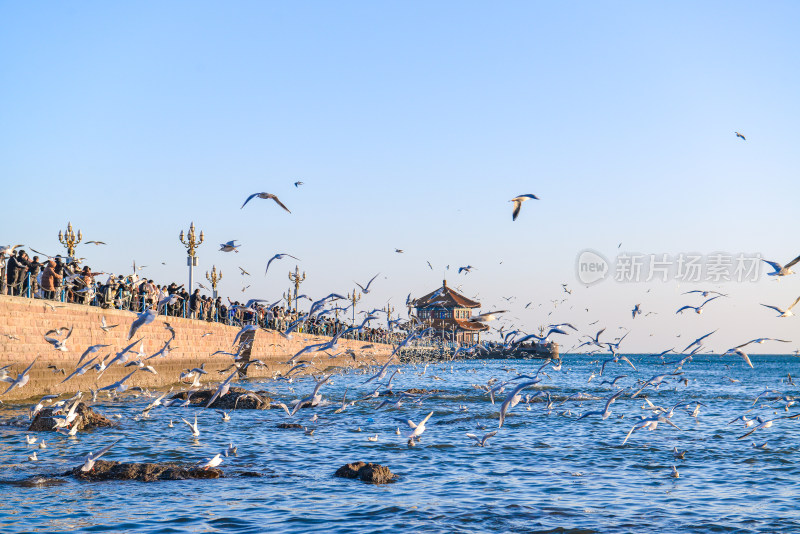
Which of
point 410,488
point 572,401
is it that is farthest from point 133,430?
point 572,401

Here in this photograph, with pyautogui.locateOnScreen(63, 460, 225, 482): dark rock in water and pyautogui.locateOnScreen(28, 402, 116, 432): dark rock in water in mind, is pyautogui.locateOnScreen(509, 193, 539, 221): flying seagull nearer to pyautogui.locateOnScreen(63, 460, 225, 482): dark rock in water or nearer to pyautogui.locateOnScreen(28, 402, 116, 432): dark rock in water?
pyautogui.locateOnScreen(63, 460, 225, 482): dark rock in water

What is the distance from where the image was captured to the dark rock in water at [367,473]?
1153 centimetres

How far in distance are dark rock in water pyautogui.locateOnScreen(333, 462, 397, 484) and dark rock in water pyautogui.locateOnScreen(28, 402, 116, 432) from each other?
6.42 meters

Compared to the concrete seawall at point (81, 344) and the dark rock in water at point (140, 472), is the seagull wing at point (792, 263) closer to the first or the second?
the dark rock in water at point (140, 472)

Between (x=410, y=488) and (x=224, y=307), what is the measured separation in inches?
1129

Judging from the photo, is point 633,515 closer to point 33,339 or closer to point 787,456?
point 787,456

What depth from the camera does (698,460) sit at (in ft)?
49.6

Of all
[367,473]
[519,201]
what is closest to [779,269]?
[519,201]

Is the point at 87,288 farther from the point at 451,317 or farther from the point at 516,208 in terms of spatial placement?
the point at 451,317

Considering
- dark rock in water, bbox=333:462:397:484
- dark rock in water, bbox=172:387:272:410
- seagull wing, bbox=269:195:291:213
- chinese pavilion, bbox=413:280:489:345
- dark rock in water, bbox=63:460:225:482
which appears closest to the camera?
seagull wing, bbox=269:195:291:213

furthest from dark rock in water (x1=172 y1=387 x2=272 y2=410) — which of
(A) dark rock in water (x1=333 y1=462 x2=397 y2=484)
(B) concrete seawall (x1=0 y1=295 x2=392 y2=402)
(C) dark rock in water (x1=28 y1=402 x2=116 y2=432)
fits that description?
(A) dark rock in water (x1=333 y1=462 x2=397 y2=484)

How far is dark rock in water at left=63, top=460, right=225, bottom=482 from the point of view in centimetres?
1091

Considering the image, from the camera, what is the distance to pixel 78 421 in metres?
15.3

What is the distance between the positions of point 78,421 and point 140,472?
501cm
